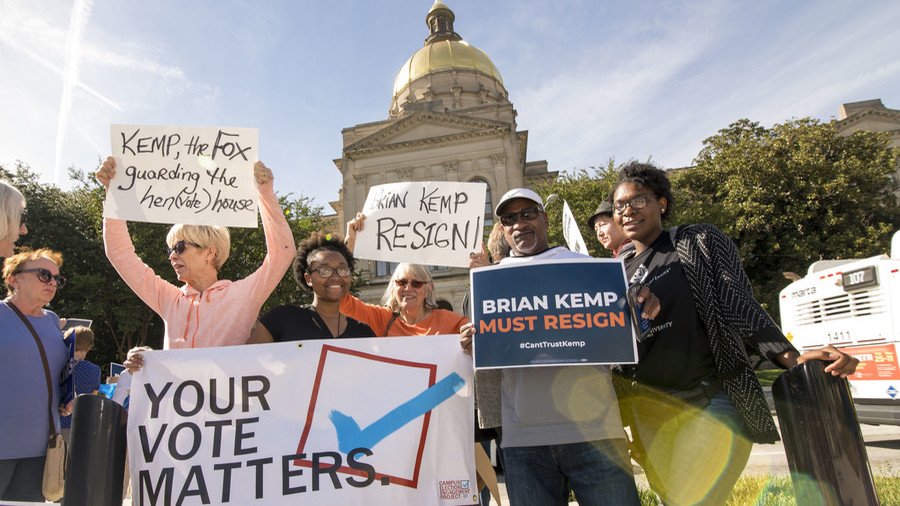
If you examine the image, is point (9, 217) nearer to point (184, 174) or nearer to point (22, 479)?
point (184, 174)

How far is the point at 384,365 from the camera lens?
2932 millimetres

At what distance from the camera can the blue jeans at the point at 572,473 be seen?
7.95 feet

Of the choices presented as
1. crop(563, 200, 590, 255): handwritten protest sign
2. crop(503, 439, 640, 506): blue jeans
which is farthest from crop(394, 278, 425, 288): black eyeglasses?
crop(503, 439, 640, 506): blue jeans

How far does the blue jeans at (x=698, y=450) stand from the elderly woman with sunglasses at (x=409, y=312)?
60.9 inches

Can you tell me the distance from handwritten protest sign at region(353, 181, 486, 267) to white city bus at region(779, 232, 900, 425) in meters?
5.79

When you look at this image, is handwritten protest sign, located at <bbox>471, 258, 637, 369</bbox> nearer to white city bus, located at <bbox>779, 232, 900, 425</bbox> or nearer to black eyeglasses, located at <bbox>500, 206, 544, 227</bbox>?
black eyeglasses, located at <bbox>500, 206, 544, 227</bbox>

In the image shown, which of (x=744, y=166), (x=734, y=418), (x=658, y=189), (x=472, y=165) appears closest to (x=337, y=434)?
(x=734, y=418)

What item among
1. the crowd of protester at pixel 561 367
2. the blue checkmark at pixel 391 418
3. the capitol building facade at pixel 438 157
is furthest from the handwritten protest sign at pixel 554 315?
the capitol building facade at pixel 438 157

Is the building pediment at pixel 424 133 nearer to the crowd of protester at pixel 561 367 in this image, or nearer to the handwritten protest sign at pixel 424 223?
the handwritten protest sign at pixel 424 223

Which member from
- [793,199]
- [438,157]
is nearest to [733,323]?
[793,199]

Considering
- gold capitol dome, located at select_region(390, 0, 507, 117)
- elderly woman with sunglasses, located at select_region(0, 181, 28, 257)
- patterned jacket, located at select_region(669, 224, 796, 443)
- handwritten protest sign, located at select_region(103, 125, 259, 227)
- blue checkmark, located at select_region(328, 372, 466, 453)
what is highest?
gold capitol dome, located at select_region(390, 0, 507, 117)

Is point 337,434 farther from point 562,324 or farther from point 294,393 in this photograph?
point 562,324

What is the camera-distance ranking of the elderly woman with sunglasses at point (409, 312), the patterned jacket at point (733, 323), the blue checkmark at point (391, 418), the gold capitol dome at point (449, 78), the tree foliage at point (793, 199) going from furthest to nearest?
the gold capitol dome at point (449, 78) < the tree foliage at point (793, 199) < the elderly woman with sunglasses at point (409, 312) < the blue checkmark at point (391, 418) < the patterned jacket at point (733, 323)

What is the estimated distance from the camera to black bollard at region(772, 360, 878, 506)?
211cm
